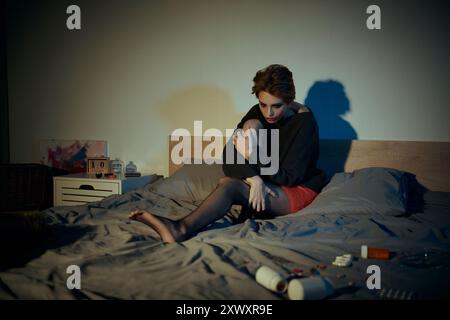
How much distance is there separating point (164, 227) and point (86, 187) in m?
1.55

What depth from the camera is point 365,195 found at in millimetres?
1775

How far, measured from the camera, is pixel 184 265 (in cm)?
112

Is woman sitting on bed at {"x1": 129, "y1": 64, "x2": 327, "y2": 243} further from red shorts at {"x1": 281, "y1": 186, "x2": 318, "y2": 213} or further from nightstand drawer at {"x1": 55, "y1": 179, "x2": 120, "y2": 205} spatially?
nightstand drawer at {"x1": 55, "y1": 179, "x2": 120, "y2": 205}

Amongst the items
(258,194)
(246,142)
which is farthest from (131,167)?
(258,194)

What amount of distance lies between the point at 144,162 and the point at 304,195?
1.61 metres

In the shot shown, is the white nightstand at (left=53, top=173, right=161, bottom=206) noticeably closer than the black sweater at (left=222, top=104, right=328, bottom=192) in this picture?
No

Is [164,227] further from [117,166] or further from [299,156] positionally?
[117,166]

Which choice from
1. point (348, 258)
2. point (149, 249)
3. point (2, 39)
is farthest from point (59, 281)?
point (2, 39)

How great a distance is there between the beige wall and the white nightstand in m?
0.43

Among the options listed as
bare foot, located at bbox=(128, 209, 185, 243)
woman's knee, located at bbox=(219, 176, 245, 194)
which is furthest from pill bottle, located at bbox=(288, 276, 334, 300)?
woman's knee, located at bbox=(219, 176, 245, 194)

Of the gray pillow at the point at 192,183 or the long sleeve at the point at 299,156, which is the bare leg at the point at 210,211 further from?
the gray pillow at the point at 192,183

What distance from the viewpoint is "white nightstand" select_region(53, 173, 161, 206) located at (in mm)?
2600
